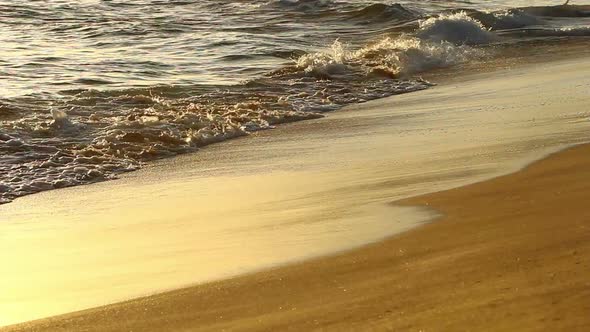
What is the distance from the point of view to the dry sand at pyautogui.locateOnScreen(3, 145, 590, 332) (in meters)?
3.67

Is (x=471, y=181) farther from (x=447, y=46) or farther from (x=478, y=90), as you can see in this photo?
(x=447, y=46)

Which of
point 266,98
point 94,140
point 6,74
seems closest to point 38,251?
point 94,140

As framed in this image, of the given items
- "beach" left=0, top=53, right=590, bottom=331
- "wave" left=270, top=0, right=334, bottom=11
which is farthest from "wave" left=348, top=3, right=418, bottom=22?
"beach" left=0, top=53, right=590, bottom=331

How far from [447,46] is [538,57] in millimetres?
1703

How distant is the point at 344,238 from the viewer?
5.17 m

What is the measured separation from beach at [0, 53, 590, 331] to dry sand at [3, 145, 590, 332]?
1 centimetres

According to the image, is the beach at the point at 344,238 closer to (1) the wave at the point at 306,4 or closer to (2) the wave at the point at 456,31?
(2) the wave at the point at 456,31

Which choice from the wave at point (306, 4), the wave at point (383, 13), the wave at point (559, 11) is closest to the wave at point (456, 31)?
the wave at point (383, 13)

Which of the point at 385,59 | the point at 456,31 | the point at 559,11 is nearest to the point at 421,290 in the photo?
the point at 385,59

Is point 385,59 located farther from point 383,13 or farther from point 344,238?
point 344,238

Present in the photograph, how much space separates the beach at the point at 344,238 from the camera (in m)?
3.91

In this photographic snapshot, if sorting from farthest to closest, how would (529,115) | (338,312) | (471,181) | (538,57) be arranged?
(538,57) → (529,115) → (471,181) → (338,312)

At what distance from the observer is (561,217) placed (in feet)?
16.4

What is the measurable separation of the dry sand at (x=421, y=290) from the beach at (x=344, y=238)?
0.4 inches
